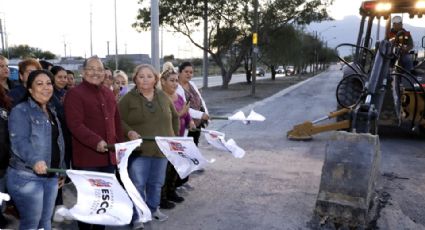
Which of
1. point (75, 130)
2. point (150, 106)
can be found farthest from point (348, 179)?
point (75, 130)

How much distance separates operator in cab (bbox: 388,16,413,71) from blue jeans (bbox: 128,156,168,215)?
450cm

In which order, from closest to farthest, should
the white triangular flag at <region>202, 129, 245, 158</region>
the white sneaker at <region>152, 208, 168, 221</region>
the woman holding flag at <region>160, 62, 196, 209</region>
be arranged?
1. the white sneaker at <region>152, 208, 168, 221</region>
2. the woman holding flag at <region>160, 62, 196, 209</region>
3. the white triangular flag at <region>202, 129, 245, 158</region>

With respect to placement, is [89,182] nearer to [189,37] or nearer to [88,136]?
[88,136]

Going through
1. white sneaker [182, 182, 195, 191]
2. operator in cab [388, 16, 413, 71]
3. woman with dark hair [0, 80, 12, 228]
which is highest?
operator in cab [388, 16, 413, 71]

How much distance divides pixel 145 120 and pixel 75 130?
2.34 feet

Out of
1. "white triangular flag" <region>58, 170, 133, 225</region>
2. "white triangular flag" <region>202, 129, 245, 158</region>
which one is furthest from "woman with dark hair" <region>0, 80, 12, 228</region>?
"white triangular flag" <region>202, 129, 245, 158</region>

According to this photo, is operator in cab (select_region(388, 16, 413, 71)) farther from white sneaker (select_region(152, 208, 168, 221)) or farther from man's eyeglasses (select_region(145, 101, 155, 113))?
white sneaker (select_region(152, 208, 168, 221))

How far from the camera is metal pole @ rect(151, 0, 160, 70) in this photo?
7.83 m

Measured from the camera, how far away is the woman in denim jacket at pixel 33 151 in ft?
9.29

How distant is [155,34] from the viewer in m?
7.92

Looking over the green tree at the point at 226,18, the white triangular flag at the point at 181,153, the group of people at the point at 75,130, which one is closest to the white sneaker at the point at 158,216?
the group of people at the point at 75,130

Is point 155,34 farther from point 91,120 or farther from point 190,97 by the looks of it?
point 91,120

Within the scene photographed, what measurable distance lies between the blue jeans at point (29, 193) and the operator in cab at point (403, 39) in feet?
18.4

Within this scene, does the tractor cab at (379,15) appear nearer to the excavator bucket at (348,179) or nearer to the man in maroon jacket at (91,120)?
the excavator bucket at (348,179)
